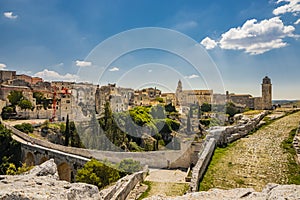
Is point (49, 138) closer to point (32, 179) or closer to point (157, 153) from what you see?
point (157, 153)

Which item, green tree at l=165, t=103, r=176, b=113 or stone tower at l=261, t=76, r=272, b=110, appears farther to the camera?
green tree at l=165, t=103, r=176, b=113

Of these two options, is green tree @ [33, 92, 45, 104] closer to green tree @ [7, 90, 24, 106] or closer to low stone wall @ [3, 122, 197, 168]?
green tree @ [7, 90, 24, 106]

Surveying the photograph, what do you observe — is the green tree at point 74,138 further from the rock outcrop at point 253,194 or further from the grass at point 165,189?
the rock outcrop at point 253,194

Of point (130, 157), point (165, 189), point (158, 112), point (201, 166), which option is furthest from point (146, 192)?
point (158, 112)

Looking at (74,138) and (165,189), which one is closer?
(165,189)

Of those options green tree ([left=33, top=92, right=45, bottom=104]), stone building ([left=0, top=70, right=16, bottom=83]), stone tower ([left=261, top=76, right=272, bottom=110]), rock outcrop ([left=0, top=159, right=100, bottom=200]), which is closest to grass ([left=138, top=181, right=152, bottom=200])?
rock outcrop ([left=0, top=159, right=100, bottom=200])

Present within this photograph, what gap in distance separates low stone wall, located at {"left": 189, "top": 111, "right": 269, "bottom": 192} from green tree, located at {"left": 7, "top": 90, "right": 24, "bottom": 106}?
35669 millimetres

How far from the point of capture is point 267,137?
955cm

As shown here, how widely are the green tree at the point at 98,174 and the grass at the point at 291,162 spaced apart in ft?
25.0

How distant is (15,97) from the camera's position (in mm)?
37938

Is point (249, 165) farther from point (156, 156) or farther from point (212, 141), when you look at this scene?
point (156, 156)

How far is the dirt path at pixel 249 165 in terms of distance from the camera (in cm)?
584

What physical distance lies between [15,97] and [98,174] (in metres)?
31.4

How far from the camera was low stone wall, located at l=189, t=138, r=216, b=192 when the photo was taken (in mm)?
5746
